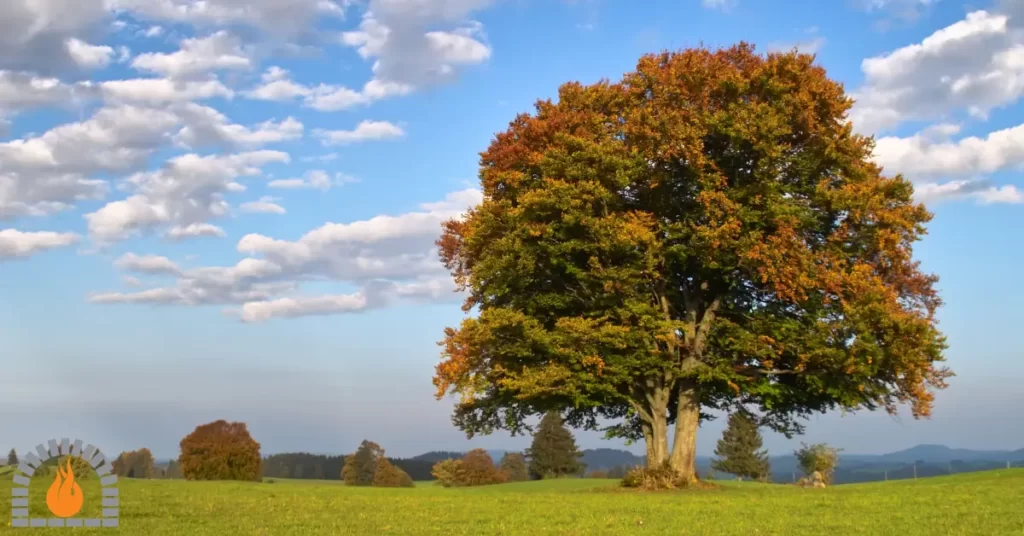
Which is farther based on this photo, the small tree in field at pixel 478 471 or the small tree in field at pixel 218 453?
the small tree in field at pixel 478 471

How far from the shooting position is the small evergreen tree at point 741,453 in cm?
7194

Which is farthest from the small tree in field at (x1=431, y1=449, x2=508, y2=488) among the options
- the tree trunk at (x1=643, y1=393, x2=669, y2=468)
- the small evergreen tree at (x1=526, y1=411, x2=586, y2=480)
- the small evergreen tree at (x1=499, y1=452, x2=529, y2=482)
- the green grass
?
the green grass

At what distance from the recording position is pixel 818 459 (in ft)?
137

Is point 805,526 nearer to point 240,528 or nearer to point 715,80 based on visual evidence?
point 240,528

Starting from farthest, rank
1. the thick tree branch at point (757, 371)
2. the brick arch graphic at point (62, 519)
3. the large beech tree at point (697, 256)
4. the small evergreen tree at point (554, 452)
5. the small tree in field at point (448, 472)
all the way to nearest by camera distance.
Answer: the small evergreen tree at point (554, 452)
the small tree in field at point (448, 472)
the thick tree branch at point (757, 371)
the large beech tree at point (697, 256)
the brick arch graphic at point (62, 519)

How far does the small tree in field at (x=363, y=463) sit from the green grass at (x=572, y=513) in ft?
121

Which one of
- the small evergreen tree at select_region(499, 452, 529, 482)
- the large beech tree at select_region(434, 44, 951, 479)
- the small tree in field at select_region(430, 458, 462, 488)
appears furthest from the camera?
the small evergreen tree at select_region(499, 452, 529, 482)

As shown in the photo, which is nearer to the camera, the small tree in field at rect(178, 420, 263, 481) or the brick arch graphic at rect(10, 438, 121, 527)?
the brick arch graphic at rect(10, 438, 121, 527)

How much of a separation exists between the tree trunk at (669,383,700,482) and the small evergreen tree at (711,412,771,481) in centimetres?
4714

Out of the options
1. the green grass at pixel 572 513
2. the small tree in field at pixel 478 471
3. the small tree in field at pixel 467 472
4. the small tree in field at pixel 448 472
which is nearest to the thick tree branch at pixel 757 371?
the green grass at pixel 572 513

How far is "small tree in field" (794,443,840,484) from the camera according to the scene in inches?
1619

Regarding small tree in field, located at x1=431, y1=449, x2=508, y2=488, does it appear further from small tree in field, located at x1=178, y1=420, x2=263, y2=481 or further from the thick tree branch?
the thick tree branch

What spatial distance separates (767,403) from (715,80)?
1036 cm

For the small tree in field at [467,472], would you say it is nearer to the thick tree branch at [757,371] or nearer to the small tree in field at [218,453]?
the small tree in field at [218,453]
